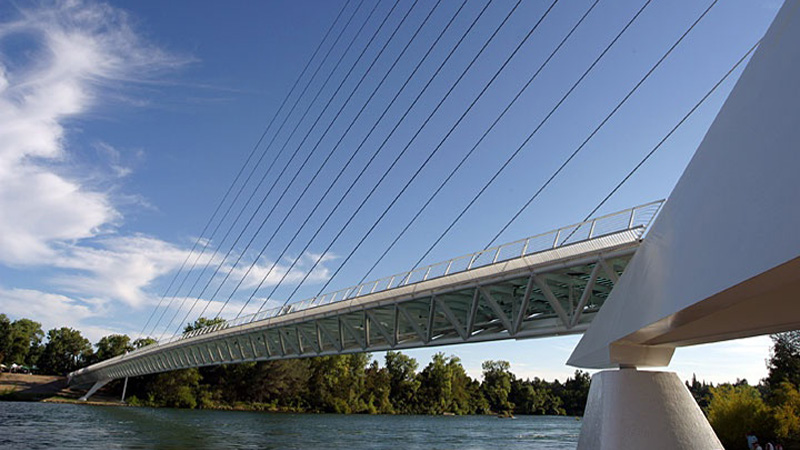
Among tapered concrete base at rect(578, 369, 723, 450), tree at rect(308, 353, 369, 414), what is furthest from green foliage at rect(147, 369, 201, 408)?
tapered concrete base at rect(578, 369, 723, 450)

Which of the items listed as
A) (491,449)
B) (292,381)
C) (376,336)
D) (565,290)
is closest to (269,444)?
(376,336)

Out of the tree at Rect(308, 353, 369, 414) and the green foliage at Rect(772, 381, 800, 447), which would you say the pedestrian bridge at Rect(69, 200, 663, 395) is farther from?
the tree at Rect(308, 353, 369, 414)

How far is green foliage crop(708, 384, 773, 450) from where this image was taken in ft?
97.0

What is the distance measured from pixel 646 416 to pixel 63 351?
127 m

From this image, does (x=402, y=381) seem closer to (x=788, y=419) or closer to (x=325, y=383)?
(x=325, y=383)

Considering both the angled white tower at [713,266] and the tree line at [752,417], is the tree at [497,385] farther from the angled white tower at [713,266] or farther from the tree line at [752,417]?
the angled white tower at [713,266]

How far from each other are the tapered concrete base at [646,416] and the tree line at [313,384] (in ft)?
269

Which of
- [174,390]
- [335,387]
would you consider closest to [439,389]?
[335,387]

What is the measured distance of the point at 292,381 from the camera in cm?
9019

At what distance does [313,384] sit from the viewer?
311 feet

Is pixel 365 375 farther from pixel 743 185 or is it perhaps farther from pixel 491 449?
pixel 743 185

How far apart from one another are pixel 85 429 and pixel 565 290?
3188 centimetres

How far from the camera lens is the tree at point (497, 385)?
5123 inches

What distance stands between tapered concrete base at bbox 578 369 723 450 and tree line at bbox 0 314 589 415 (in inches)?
3226
